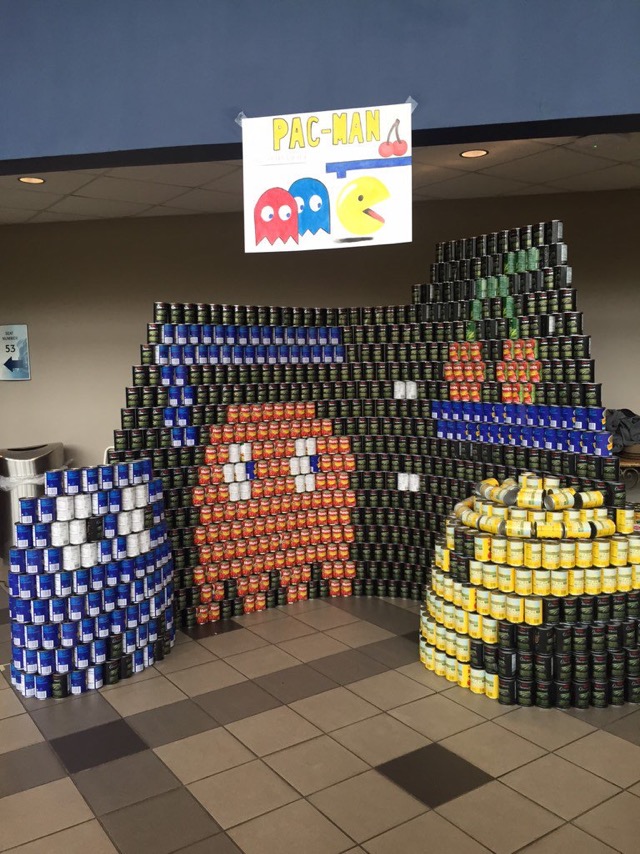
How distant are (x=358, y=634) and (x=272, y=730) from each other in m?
1.60

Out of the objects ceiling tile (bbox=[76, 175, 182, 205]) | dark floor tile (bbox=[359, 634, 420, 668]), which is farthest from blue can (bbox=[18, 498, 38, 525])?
ceiling tile (bbox=[76, 175, 182, 205])

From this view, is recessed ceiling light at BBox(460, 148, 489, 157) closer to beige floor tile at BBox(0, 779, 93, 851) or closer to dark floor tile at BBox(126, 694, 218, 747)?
dark floor tile at BBox(126, 694, 218, 747)

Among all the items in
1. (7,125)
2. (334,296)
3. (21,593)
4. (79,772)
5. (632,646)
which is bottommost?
(79,772)

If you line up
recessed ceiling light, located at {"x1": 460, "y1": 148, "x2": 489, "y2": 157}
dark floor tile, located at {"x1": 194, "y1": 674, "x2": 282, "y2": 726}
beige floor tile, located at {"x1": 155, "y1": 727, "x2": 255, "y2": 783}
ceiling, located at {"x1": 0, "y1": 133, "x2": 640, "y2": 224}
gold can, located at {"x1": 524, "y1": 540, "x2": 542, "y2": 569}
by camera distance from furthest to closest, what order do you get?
1. ceiling, located at {"x1": 0, "y1": 133, "x2": 640, "y2": 224}
2. recessed ceiling light, located at {"x1": 460, "y1": 148, "x2": 489, "y2": 157}
3. gold can, located at {"x1": 524, "y1": 540, "x2": 542, "y2": 569}
4. dark floor tile, located at {"x1": 194, "y1": 674, "x2": 282, "y2": 726}
5. beige floor tile, located at {"x1": 155, "y1": 727, "x2": 255, "y2": 783}

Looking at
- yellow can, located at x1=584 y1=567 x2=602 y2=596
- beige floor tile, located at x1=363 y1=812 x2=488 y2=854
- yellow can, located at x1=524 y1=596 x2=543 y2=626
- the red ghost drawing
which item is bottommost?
beige floor tile, located at x1=363 y1=812 x2=488 y2=854

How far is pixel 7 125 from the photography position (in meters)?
4.98

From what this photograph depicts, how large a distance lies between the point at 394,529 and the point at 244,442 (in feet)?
5.35

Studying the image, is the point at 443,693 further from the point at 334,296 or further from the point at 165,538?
the point at 334,296

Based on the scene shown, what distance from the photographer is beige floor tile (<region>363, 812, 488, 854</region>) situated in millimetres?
3182

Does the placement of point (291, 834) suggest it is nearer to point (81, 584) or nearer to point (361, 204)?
point (81, 584)

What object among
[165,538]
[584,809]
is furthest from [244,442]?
[584,809]

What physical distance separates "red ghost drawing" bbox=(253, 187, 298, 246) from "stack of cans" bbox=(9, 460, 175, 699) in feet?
7.19

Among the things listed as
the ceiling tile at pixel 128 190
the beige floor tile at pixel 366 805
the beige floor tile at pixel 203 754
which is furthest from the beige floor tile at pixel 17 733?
the ceiling tile at pixel 128 190

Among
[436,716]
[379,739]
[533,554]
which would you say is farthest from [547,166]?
[379,739]
